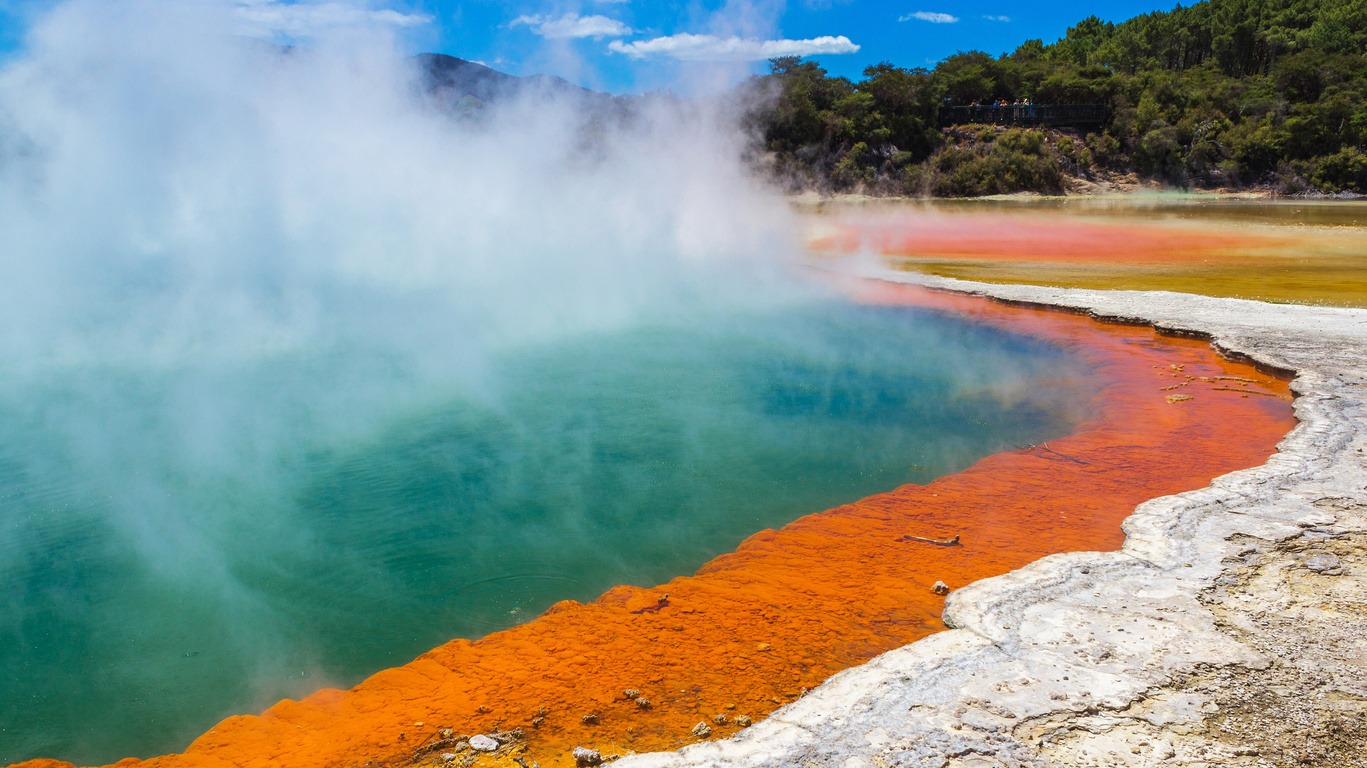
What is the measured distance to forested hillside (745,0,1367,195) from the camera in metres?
39.8

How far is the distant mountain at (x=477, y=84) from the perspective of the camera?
38.8 ft

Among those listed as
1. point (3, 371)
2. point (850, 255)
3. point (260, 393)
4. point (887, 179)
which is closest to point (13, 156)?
point (3, 371)

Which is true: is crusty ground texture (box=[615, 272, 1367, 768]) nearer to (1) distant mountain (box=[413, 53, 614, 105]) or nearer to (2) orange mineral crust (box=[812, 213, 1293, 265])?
(1) distant mountain (box=[413, 53, 614, 105])

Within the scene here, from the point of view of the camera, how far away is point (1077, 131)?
4638cm

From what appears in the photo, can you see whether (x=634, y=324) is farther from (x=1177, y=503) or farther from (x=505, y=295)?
(x=1177, y=503)

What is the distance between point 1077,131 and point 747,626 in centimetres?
4999

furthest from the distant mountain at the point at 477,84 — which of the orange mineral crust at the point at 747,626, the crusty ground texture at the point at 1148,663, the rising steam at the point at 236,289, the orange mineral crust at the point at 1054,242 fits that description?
the crusty ground texture at the point at 1148,663

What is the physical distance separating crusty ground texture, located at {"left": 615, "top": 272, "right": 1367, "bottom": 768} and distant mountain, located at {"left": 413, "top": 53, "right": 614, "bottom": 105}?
34.7ft

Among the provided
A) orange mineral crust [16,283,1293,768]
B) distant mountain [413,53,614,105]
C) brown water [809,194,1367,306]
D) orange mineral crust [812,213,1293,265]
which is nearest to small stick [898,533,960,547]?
orange mineral crust [16,283,1293,768]

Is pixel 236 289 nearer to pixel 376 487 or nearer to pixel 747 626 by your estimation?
pixel 376 487

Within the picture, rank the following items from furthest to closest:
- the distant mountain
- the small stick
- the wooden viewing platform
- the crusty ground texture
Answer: the wooden viewing platform < the distant mountain < the small stick < the crusty ground texture

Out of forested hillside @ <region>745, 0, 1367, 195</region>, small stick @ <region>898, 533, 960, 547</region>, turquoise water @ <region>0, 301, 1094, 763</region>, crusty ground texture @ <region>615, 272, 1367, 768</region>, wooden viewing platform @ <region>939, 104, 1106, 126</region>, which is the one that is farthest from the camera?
wooden viewing platform @ <region>939, 104, 1106, 126</region>

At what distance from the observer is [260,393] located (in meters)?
6.63

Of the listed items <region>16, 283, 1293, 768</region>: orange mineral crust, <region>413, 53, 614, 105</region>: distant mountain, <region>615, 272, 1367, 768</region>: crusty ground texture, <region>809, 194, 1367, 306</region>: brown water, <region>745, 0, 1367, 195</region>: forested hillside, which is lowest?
<region>16, 283, 1293, 768</region>: orange mineral crust
